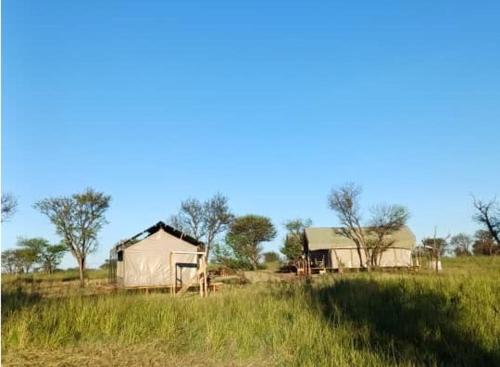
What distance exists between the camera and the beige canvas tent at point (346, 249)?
48.6 meters

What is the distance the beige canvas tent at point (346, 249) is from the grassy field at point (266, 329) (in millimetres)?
37857

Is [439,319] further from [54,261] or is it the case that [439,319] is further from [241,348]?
[54,261]

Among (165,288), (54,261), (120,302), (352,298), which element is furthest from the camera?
(54,261)

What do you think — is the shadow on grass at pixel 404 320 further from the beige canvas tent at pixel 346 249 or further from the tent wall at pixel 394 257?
the tent wall at pixel 394 257

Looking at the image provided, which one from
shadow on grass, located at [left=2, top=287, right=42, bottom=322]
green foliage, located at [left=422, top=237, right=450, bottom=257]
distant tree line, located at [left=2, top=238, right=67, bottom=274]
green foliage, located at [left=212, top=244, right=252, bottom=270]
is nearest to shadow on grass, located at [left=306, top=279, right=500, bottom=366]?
shadow on grass, located at [left=2, top=287, right=42, bottom=322]

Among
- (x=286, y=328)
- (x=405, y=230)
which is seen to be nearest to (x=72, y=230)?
(x=405, y=230)

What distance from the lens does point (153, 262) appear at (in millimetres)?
30828

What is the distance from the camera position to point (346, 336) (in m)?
7.70

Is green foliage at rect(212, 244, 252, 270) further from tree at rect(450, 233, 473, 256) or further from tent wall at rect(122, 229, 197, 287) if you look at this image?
tree at rect(450, 233, 473, 256)

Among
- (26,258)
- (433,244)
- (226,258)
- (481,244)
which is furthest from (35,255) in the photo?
(481,244)

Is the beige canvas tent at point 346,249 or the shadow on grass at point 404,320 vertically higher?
the beige canvas tent at point 346,249

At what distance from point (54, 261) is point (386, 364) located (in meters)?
60.3

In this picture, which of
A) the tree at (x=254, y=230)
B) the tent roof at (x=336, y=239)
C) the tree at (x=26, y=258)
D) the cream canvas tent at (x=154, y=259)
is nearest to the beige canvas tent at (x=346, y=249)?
the tent roof at (x=336, y=239)

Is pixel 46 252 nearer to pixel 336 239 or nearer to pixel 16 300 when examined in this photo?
pixel 336 239
